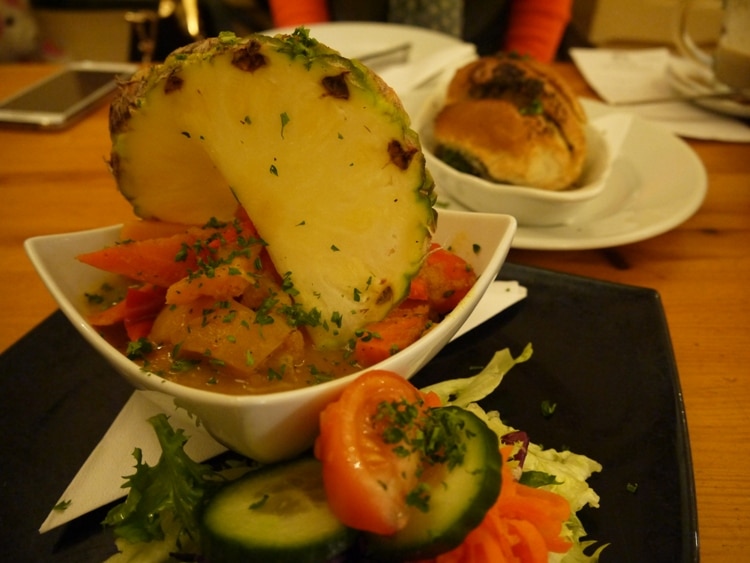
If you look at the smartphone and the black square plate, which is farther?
the smartphone

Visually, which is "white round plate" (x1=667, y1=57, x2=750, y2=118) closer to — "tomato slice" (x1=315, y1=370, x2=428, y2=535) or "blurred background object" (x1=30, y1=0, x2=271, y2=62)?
"tomato slice" (x1=315, y1=370, x2=428, y2=535)

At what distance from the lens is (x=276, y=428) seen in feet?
2.48

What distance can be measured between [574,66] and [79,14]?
4270 millimetres

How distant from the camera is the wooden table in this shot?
99 cm

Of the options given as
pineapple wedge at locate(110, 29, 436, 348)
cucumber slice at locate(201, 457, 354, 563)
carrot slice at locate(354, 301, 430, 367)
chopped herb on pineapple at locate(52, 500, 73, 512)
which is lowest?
chopped herb on pineapple at locate(52, 500, 73, 512)

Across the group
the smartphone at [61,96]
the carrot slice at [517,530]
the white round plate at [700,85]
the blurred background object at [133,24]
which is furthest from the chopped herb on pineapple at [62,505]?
the blurred background object at [133,24]

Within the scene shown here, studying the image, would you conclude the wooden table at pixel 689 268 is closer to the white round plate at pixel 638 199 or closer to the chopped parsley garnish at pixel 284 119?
the white round plate at pixel 638 199

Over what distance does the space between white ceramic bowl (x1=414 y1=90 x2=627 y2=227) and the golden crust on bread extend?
1.9 inches

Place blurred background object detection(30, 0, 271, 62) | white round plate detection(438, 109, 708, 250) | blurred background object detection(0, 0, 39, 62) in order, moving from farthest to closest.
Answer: blurred background object detection(0, 0, 39, 62) < blurred background object detection(30, 0, 271, 62) < white round plate detection(438, 109, 708, 250)

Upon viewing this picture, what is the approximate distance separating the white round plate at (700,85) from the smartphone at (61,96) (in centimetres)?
223

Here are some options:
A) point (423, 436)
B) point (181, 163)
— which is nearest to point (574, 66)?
point (181, 163)

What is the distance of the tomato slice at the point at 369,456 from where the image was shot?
2.19 ft

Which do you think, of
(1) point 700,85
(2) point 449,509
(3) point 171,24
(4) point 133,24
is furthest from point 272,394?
(3) point 171,24

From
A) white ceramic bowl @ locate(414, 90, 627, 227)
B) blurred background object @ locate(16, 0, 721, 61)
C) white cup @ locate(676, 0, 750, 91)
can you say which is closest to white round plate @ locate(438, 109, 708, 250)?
white ceramic bowl @ locate(414, 90, 627, 227)
